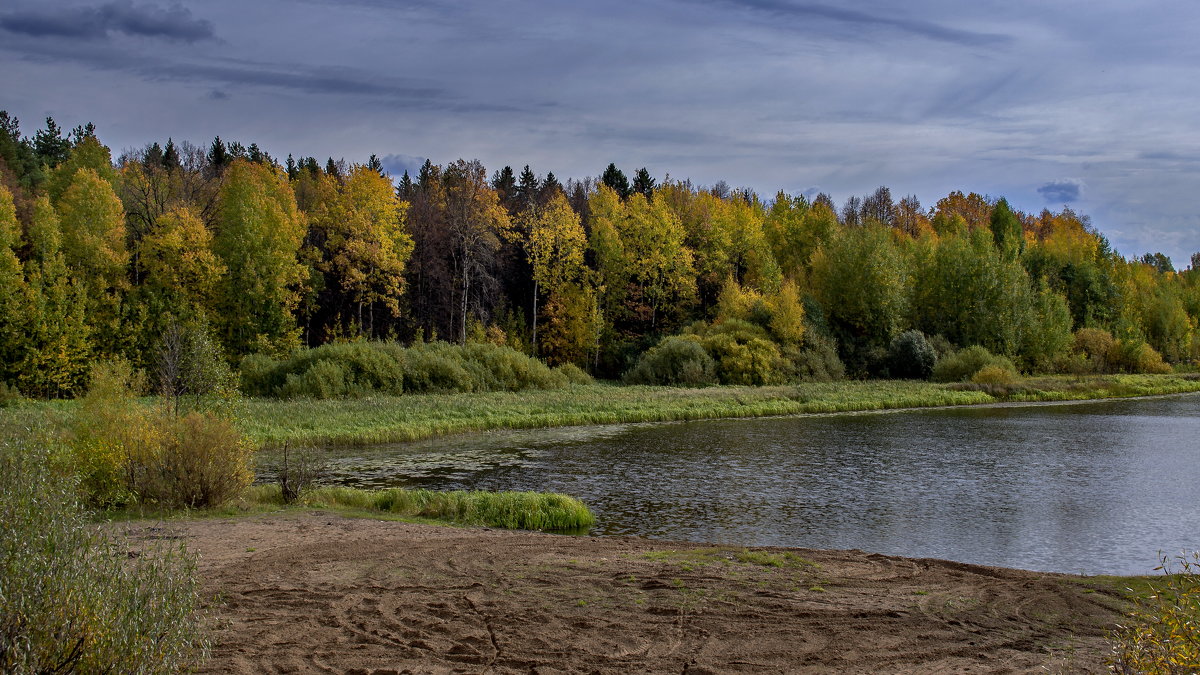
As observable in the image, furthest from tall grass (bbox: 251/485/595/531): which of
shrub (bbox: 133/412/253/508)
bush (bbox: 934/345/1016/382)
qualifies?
bush (bbox: 934/345/1016/382)

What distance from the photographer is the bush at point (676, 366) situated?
52.0 metres

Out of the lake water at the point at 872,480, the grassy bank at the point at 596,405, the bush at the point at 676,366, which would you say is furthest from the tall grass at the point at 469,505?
the bush at the point at 676,366

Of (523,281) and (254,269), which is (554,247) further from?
(254,269)

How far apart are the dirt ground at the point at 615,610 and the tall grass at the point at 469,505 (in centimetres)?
317

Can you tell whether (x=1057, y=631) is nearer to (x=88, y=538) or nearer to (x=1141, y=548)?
(x=1141, y=548)

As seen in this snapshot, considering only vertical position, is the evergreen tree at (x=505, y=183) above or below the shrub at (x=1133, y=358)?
above

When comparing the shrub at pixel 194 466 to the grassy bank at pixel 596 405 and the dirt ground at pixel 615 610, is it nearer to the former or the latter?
the dirt ground at pixel 615 610

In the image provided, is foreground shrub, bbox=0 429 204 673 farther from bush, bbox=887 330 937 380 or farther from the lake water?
bush, bbox=887 330 937 380

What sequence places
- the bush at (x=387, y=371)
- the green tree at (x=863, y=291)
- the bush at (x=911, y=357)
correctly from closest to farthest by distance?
the bush at (x=387, y=371), the bush at (x=911, y=357), the green tree at (x=863, y=291)

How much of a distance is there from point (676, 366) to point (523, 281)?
16504 millimetres

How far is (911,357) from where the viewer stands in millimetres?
58594

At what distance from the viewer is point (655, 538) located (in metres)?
16.2

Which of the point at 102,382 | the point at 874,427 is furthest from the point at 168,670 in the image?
the point at 874,427

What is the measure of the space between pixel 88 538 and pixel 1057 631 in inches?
386
